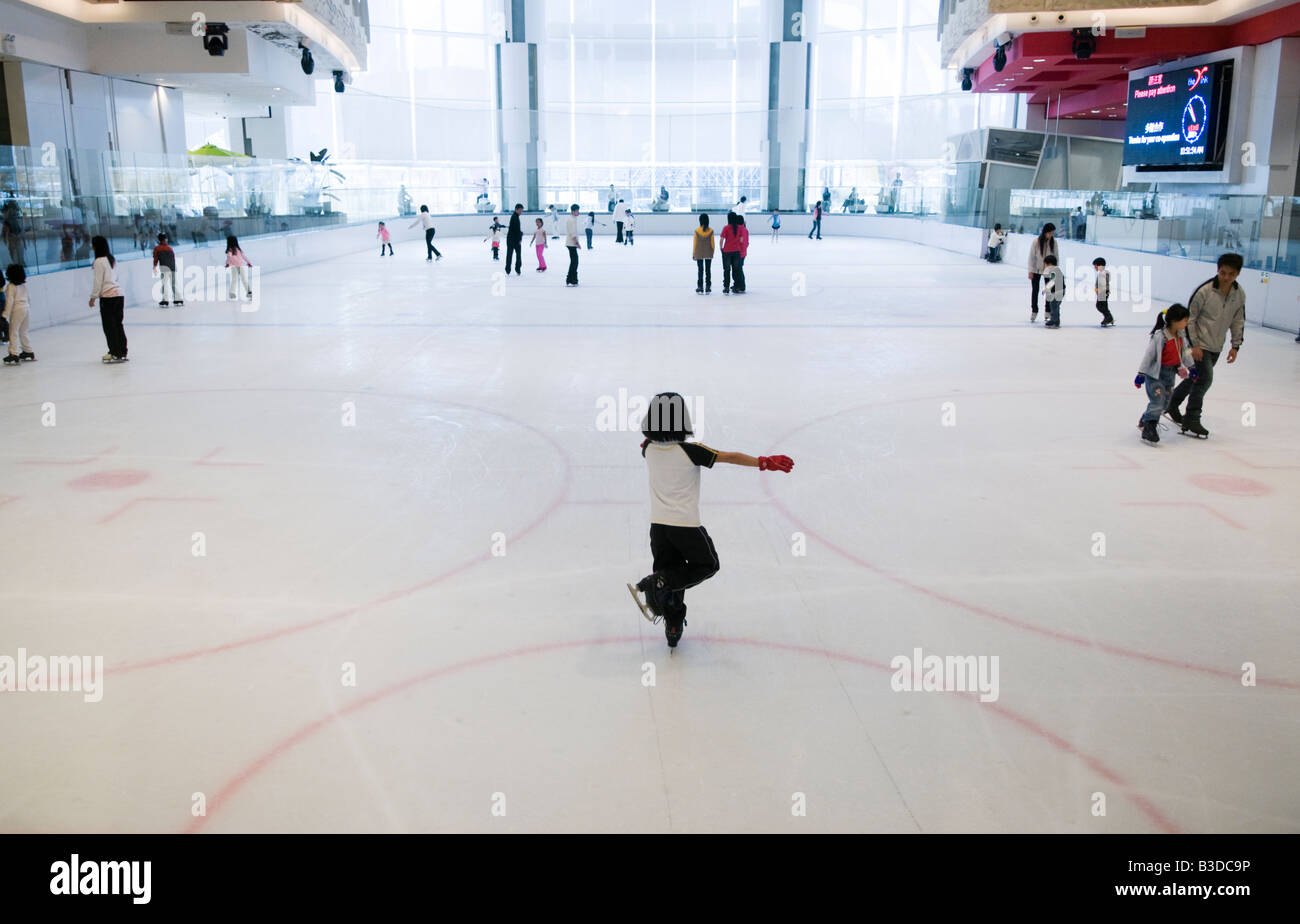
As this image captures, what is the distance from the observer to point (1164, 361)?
312 inches

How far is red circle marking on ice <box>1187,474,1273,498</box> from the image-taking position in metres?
6.88

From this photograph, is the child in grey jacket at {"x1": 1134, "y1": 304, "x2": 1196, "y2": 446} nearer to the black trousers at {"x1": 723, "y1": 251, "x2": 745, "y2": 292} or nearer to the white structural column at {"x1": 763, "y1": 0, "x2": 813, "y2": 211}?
the black trousers at {"x1": 723, "y1": 251, "x2": 745, "y2": 292}

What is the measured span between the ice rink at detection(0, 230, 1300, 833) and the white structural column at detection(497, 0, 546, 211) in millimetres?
29775

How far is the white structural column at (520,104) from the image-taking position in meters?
39.2

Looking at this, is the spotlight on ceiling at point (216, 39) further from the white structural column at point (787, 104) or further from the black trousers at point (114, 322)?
the white structural column at point (787, 104)

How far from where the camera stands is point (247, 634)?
4762 millimetres

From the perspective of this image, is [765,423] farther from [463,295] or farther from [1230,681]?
[463,295]

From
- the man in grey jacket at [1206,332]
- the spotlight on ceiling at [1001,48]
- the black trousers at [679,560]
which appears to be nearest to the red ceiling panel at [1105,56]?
the spotlight on ceiling at [1001,48]

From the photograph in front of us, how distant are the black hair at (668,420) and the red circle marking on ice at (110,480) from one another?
443cm

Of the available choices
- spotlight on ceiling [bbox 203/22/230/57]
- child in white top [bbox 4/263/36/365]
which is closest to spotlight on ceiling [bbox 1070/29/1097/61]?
spotlight on ceiling [bbox 203/22/230/57]

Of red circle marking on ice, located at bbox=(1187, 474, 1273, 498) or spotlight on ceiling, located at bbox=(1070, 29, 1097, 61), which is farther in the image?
spotlight on ceiling, located at bbox=(1070, 29, 1097, 61)

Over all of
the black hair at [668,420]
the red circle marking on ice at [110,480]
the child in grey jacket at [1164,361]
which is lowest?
the red circle marking on ice at [110,480]

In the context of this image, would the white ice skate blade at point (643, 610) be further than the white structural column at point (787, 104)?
No

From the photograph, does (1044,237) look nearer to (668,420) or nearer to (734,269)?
(734,269)
